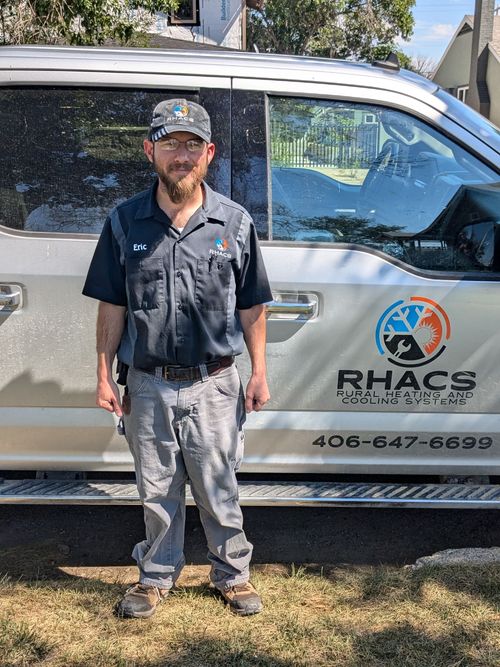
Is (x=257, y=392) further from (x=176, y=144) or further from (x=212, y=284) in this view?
(x=176, y=144)

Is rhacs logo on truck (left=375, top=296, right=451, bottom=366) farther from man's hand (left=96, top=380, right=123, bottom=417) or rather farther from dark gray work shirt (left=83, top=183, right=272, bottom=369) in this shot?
man's hand (left=96, top=380, right=123, bottom=417)

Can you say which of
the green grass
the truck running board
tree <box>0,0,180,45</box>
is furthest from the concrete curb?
tree <box>0,0,180,45</box>

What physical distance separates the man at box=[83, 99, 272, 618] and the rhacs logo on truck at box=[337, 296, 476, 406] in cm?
53

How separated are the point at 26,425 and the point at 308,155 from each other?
5.26ft

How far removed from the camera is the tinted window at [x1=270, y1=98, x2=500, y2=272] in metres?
2.91

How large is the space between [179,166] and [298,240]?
28.5 inches

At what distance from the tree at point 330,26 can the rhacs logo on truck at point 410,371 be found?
→ 32844 millimetres

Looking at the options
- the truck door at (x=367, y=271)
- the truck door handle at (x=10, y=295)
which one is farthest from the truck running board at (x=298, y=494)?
the truck door handle at (x=10, y=295)

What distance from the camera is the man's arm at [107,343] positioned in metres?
2.55

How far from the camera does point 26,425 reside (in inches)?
117

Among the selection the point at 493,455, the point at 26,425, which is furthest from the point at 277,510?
the point at 26,425

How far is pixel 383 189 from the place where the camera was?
3.00m

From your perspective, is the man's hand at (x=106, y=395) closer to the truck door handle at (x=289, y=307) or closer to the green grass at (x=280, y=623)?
the truck door handle at (x=289, y=307)

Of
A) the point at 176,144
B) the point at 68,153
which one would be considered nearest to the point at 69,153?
the point at 68,153
